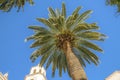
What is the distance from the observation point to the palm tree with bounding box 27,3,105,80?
2431 centimetres

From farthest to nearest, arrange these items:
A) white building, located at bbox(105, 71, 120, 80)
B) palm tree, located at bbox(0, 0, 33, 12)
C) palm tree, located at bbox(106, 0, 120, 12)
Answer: white building, located at bbox(105, 71, 120, 80) → palm tree, located at bbox(0, 0, 33, 12) → palm tree, located at bbox(106, 0, 120, 12)

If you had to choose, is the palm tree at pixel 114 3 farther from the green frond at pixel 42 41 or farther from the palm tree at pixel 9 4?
the green frond at pixel 42 41

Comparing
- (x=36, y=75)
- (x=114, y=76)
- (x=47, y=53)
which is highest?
(x=36, y=75)

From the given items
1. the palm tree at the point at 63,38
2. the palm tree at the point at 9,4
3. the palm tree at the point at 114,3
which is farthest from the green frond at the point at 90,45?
the palm tree at the point at 114,3

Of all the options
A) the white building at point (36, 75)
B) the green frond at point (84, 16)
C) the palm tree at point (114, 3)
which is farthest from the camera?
the white building at point (36, 75)

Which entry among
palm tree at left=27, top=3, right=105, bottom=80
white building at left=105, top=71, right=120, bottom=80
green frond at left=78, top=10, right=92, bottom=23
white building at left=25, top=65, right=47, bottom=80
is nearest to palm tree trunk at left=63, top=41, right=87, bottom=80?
palm tree at left=27, top=3, right=105, bottom=80

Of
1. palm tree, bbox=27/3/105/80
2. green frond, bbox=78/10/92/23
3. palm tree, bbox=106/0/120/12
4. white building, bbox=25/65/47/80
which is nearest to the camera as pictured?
palm tree, bbox=106/0/120/12

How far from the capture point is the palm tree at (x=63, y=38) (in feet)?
79.8

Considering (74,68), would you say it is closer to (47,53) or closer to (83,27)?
(83,27)

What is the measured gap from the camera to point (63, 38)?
77.4 ft

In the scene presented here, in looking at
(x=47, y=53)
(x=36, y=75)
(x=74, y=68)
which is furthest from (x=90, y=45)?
(x=36, y=75)

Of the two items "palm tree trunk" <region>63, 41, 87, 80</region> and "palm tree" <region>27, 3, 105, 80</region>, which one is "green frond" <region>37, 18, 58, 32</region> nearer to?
"palm tree" <region>27, 3, 105, 80</region>

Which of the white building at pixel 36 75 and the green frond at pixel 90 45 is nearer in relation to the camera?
the green frond at pixel 90 45

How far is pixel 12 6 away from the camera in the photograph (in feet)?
62.3
